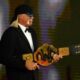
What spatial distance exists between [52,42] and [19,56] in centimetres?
303

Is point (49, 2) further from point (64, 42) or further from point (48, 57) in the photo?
point (48, 57)

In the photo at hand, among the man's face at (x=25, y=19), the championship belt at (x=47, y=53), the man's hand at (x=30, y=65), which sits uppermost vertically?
the man's face at (x=25, y=19)

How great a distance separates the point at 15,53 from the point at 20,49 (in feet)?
0.29

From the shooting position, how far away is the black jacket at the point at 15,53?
5.07 meters

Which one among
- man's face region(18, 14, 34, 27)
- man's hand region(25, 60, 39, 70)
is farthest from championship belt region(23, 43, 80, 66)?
man's face region(18, 14, 34, 27)

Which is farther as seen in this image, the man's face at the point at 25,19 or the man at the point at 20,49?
the man's face at the point at 25,19

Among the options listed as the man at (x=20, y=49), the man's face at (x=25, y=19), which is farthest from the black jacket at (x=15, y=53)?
the man's face at (x=25, y=19)

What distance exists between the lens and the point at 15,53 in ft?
16.9

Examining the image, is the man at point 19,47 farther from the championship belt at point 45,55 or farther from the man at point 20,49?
the championship belt at point 45,55

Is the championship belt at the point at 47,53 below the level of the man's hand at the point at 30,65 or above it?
above

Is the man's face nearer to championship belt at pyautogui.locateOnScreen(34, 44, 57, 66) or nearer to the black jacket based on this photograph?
the black jacket

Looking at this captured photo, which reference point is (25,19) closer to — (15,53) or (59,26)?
(15,53)

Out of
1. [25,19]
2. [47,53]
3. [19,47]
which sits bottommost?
[47,53]

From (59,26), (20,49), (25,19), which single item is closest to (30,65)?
(20,49)
